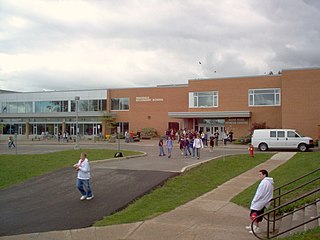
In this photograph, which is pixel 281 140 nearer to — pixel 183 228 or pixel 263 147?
pixel 263 147

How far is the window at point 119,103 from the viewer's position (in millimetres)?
58312

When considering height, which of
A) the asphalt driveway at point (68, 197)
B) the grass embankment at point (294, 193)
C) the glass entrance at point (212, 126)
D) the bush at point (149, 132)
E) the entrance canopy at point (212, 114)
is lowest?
the asphalt driveway at point (68, 197)

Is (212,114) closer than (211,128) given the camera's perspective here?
Yes

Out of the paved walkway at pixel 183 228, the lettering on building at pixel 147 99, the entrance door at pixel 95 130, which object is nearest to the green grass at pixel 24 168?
the paved walkway at pixel 183 228

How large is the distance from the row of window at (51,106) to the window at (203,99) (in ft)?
53.9

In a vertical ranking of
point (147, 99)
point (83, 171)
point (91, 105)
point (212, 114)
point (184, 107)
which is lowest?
point (83, 171)

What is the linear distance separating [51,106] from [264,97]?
37358 millimetres

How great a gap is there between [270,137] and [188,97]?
71.1 feet

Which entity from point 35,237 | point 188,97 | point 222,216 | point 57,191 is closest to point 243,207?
point 222,216

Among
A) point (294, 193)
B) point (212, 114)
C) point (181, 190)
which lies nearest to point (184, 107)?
point (212, 114)

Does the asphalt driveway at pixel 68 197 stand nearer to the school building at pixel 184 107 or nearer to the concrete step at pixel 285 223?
the concrete step at pixel 285 223

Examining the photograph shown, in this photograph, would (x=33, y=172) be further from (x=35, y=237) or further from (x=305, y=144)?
(x=305, y=144)

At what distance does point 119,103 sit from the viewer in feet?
194

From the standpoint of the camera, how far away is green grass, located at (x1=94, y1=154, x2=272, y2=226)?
9.34 m
